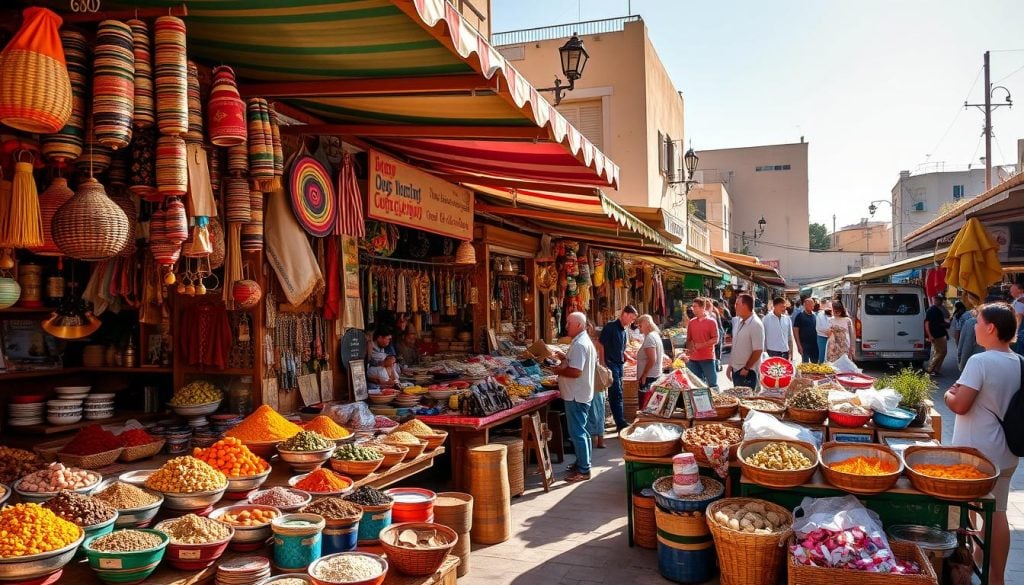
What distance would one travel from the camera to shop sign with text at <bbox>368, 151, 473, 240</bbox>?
5930mm

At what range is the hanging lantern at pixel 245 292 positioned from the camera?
4648 millimetres

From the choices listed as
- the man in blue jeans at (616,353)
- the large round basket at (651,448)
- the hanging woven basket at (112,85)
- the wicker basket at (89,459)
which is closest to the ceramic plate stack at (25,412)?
the wicker basket at (89,459)

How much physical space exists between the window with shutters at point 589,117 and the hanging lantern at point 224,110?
15.1 m

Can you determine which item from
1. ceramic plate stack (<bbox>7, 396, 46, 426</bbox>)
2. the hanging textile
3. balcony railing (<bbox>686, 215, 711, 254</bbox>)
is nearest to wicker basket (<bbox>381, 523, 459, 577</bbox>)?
the hanging textile

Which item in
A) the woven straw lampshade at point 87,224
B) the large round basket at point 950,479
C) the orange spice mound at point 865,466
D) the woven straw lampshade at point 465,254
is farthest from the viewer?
the woven straw lampshade at point 465,254

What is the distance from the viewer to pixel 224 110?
11.8ft

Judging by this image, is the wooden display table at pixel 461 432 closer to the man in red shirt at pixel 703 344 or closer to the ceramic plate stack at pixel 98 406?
the ceramic plate stack at pixel 98 406

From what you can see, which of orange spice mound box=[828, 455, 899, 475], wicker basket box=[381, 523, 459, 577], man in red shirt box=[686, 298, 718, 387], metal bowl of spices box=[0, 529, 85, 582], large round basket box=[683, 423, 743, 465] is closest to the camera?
metal bowl of spices box=[0, 529, 85, 582]

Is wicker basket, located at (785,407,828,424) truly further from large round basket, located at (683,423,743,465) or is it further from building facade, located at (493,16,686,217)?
building facade, located at (493,16,686,217)

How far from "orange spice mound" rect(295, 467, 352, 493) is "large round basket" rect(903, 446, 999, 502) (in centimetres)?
347

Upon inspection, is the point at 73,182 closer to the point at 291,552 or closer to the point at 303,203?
the point at 303,203

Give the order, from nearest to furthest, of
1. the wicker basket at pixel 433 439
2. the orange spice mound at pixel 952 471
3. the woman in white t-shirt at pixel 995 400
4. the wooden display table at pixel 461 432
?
the orange spice mound at pixel 952 471
the woman in white t-shirt at pixel 995 400
the wicker basket at pixel 433 439
the wooden display table at pixel 461 432

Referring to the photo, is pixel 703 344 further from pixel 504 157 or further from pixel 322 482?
pixel 322 482

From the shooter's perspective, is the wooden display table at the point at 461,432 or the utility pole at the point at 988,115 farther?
the utility pole at the point at 988,115
